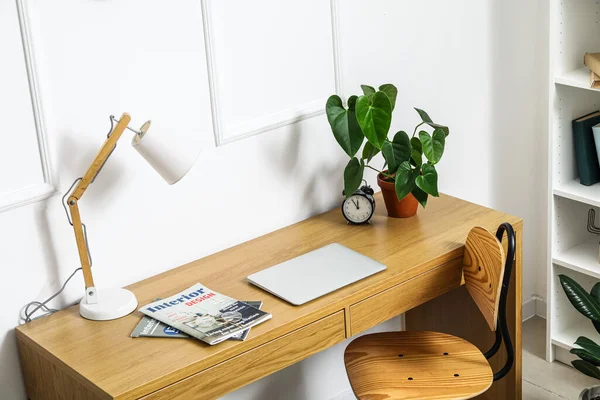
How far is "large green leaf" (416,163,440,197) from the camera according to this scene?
243 centimetres

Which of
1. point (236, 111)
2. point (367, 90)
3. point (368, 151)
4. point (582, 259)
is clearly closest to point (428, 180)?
point (368, 151)

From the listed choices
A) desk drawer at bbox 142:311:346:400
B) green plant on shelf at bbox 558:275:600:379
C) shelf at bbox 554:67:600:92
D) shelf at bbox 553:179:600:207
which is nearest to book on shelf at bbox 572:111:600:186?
shelf at bbox 553:179:600:207

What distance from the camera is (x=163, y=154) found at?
202 cm

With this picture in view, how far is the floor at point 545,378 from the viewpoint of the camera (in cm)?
289

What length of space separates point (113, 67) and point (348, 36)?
0.78m

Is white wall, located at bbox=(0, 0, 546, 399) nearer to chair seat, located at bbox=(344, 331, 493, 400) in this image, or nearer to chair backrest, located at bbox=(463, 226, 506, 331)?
chair seat, located at bbox=(344, 331, 493, 400)

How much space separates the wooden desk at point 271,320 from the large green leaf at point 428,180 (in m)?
0.12

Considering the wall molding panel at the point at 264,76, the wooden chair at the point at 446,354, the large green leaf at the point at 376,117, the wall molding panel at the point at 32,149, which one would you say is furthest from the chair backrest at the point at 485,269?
the wall molding panel at the point at 32,149

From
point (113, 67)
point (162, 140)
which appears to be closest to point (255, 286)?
point (162, 140)

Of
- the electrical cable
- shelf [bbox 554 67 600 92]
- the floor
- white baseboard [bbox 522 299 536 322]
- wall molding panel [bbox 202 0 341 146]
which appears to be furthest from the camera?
white baseboard [bbox 522 299 536 322]

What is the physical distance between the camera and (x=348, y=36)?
2.57 meters

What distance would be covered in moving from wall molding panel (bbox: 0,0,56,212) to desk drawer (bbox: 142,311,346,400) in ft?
1.93

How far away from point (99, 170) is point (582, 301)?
4.87 ft

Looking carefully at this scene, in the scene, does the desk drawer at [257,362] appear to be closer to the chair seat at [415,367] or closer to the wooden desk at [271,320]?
the wooden desk at [271,320]
